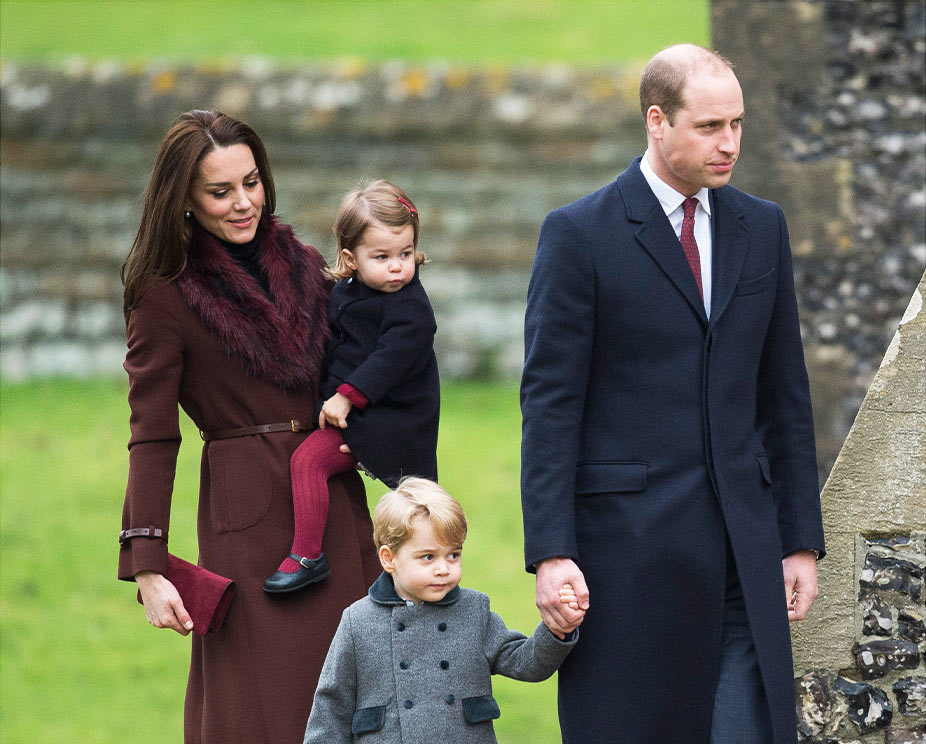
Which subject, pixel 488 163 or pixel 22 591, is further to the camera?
pixel 488 163

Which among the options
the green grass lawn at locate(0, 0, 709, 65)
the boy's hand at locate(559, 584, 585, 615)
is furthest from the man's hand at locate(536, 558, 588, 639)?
the green grass lawn at locate(0, 0, 709, 65)

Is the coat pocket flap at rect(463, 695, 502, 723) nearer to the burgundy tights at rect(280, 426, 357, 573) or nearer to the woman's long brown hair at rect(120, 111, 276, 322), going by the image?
the burgundy tights at rect(280, 426, 357, 573)

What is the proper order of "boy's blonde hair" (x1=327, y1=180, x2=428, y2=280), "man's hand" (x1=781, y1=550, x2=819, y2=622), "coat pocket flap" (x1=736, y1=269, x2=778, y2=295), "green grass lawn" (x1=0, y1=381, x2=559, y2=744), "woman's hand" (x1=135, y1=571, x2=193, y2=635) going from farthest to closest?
"green grass lawn" (x1=0, y1=381, x2=559, y2=744) < "boy's blonde hair" (x1=327, y1=180, x2=428, y2=280) < "woman's hand" (x1=135, y1=571, x2=193, y2=635) < "man's hand" (x1=781, y1=550, x2=819, y2=622) < "coat pocket flap" (x1=736, y1=269, x2=778, y2=295)

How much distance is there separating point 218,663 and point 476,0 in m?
15.3

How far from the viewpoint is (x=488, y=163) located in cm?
1210

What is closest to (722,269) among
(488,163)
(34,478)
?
(34,478)

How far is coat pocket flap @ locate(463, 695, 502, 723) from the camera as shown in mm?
3686

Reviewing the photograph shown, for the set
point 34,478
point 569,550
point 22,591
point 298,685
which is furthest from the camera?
point 34,478

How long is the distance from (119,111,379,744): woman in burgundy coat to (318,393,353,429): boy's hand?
81mm

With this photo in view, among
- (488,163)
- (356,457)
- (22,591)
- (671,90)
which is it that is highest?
(488,163)

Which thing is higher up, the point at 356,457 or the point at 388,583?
the point at 356,457

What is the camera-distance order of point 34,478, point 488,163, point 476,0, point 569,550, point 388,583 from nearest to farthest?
point 569,550
point 388,583
point 34,478
point 488,163
point 476,0

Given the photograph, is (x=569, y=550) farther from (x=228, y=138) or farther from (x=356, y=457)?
(x=228, y=138)

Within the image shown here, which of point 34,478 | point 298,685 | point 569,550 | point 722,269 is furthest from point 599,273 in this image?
point 34,478
